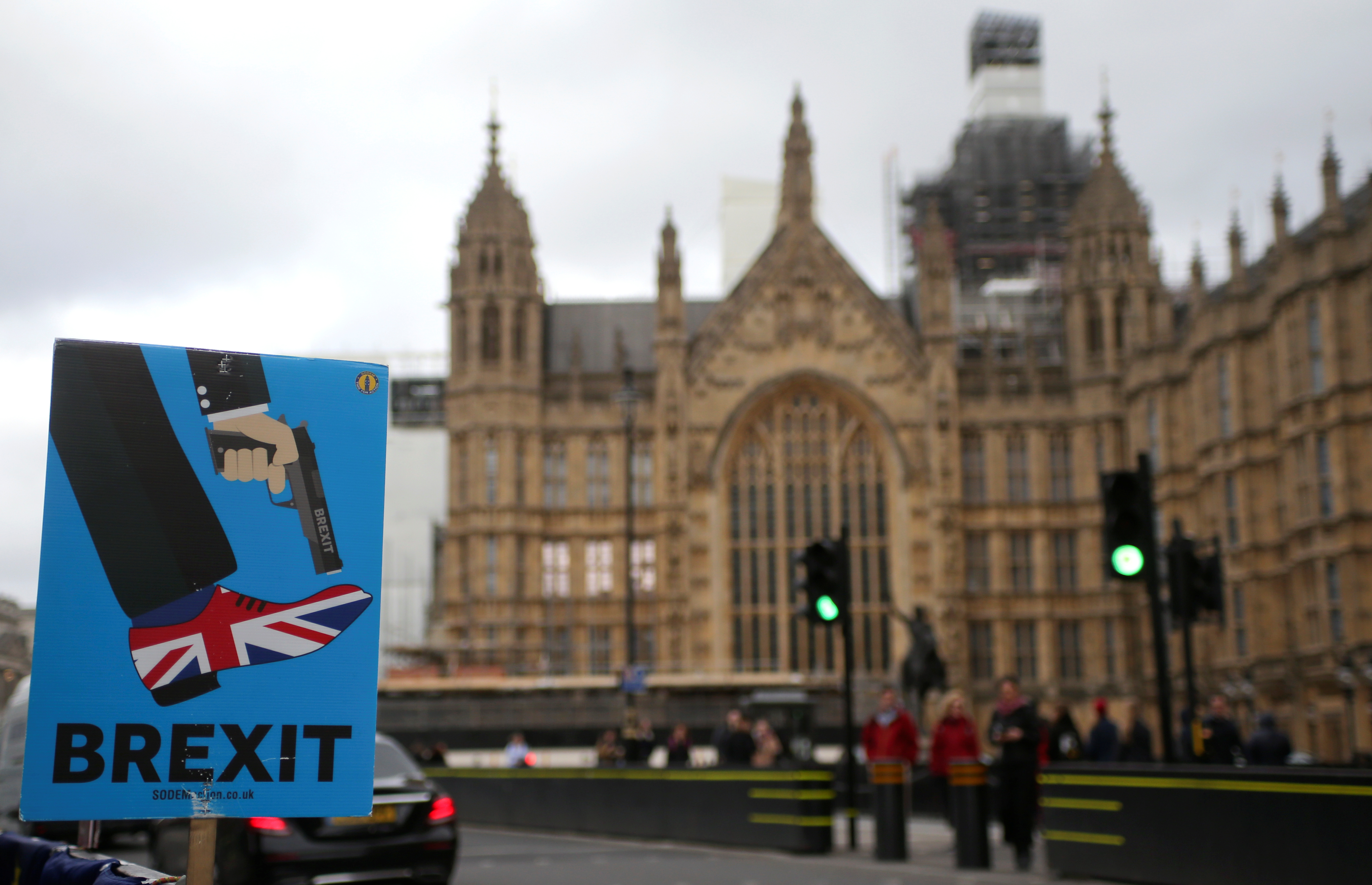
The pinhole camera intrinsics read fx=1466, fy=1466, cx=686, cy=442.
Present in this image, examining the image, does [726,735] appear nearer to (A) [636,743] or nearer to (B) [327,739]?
(A) [636,743]

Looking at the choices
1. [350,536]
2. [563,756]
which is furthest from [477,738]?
[350,536]

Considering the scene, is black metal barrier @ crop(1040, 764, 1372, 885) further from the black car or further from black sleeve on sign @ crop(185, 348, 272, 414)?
black sleeve on sign @ crop(185, 348, 272, 414)

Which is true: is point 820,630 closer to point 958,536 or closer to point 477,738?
point 958,536

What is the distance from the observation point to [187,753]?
452 centimetres

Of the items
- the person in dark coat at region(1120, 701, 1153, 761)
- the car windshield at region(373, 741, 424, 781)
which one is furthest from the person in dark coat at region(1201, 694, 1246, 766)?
the car windshield at region(373, 741, 424, 781)

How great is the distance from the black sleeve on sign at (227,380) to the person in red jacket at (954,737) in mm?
11868

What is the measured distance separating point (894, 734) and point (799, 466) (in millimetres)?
30184

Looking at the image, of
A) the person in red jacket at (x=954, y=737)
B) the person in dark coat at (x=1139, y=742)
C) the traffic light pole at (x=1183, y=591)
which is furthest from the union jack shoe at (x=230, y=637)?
the person in dark coat at (x=1139, y=742)

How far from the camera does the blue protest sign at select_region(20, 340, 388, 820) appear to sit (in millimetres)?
4449

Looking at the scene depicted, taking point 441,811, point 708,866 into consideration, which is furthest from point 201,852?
point 708,866

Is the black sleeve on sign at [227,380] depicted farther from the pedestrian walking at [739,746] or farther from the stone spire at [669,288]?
the stone spire at [669,288]

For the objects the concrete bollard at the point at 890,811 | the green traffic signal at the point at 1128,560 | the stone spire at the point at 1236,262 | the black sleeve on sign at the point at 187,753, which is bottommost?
the concrete bollard at the point at 890,811

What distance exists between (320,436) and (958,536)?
1722 inches

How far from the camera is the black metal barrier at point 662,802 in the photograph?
56.5 ft
